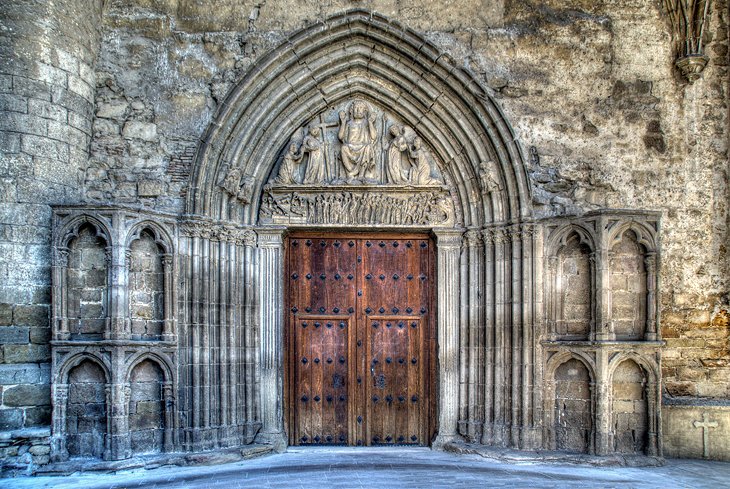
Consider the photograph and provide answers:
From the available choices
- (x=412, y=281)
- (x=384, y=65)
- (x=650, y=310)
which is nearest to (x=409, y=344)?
(x=412, y=281)

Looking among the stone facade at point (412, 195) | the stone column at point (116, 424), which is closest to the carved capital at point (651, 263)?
the stone facade at point (412, 195)

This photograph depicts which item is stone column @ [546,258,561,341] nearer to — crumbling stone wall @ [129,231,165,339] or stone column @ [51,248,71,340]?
crumbling stone wall @ [129,231,165,339]

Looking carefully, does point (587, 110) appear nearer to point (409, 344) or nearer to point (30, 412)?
point (409, 344)

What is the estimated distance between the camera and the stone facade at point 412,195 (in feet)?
22.0

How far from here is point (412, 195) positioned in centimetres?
757

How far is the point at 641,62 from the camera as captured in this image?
24.0 ft

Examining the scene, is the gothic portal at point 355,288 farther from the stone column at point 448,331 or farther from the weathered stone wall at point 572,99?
the weathered stone wall at point 572,99

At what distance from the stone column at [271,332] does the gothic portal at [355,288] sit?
0.9 inches

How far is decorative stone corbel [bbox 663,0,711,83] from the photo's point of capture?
7.14 meters

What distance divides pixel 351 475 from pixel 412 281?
7.75ft

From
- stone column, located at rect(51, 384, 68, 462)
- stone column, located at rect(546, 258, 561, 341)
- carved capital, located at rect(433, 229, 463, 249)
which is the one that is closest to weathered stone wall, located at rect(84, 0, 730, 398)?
stone column, located at rect(546, 258, 561, 341)

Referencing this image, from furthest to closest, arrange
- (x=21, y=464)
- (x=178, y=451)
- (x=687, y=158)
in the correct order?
(x=687, y=158) → (x=178, y=451) → (x=21, y=464)

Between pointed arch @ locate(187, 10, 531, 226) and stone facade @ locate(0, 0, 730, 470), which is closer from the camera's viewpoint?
stone facade @ locate(0, 0, 730, 470)

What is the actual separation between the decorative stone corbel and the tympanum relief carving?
2935 mm
